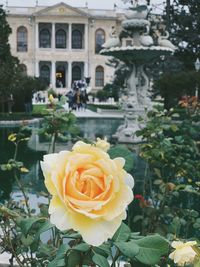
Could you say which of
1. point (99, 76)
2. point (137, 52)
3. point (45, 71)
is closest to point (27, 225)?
point (137, 52)

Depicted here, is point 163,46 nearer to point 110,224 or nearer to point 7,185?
point 7,185

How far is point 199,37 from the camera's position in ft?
90.9

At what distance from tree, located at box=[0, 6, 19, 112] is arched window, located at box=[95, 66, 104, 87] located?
43697 mm

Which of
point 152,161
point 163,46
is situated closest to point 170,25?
point 163,46

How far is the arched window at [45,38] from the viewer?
66.5 metres

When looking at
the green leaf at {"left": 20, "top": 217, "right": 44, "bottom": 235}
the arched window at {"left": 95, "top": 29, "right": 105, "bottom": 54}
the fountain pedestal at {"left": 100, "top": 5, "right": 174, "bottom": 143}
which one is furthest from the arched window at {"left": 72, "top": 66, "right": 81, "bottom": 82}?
the green leaf at {"left": 20, "top": 217, "right": 44, "bottom": 235}

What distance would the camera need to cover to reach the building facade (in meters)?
64.8

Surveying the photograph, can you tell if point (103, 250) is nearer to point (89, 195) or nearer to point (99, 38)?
point (89, 195)

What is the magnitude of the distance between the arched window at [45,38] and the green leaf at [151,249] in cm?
6610

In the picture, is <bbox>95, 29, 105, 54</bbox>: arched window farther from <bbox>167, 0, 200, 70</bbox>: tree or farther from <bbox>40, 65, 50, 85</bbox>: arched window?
<bbox>167, 0, 200, 70</bbox>: tree

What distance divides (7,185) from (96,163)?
6.34 metres

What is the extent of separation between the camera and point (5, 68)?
63.5 ft

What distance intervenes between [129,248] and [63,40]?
221 ft

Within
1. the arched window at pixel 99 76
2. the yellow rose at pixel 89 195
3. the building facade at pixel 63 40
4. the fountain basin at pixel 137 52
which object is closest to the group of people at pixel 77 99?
the fountain basin at pixel 137 52
